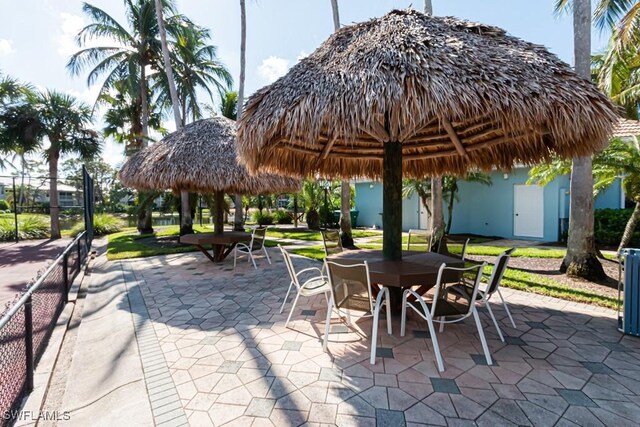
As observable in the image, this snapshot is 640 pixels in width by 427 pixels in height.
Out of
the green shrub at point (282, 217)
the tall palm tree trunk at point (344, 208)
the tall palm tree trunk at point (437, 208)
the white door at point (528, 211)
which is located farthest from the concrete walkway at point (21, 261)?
the white door at point (528, 211)

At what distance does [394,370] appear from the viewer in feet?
9.85

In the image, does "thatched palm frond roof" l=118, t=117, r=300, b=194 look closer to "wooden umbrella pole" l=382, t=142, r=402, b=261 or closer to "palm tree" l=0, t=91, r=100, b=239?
"wooden umbrella pole" l=382, t=142, r=402, b=261

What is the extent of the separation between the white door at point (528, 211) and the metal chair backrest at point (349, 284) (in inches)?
496

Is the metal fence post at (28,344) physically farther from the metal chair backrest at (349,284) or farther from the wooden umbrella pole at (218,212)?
the wooden umbrella pole at (218,212)

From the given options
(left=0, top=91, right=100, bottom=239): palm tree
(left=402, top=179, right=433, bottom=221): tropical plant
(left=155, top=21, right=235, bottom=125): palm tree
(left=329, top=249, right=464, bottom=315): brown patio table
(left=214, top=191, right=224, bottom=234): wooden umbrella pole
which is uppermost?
(left=155, top=21, right=235, bottom=125): palm tree

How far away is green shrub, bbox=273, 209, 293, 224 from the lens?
2286 centimetres

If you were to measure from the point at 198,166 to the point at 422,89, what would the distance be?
636 cm

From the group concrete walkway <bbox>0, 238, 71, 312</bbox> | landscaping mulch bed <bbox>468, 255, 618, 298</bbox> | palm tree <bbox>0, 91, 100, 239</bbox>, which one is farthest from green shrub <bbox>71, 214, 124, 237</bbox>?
landscaping mulch bed <bbox>468, 255, 618, 298</bbox>

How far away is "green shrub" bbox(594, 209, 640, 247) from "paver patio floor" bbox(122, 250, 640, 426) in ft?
28.3

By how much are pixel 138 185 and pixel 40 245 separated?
8783mm

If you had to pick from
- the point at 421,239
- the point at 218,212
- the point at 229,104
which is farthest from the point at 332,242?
the point at 229,104

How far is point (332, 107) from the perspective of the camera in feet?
11.2

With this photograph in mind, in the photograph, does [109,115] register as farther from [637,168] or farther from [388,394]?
[637,168]

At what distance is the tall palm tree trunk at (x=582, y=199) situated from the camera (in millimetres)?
5977
